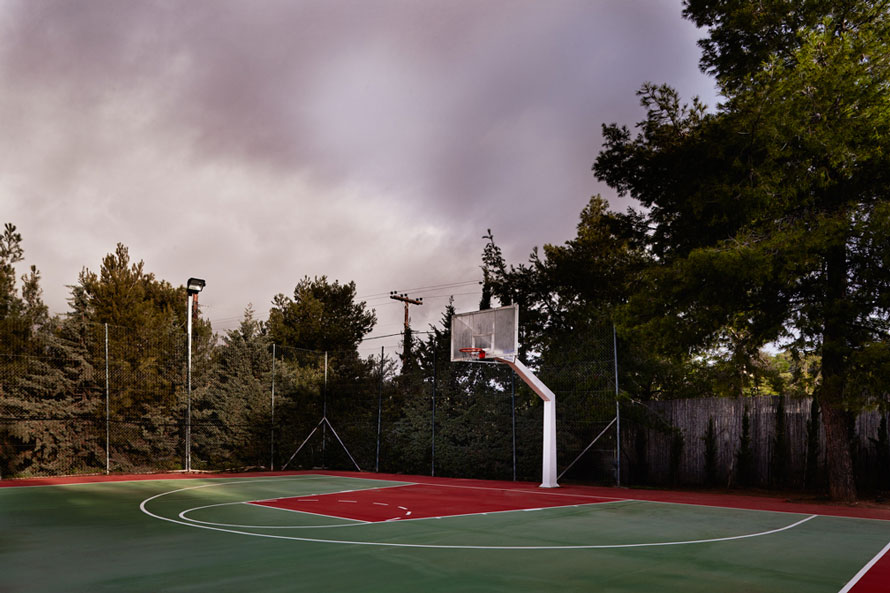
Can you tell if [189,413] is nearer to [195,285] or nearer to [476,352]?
[195,285]

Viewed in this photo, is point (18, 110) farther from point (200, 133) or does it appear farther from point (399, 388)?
point (399, 388)

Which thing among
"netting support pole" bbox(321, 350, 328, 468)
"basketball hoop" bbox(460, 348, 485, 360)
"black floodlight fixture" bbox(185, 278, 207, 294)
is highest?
"black floodlight fixture" bbox(185, 278, 207, 294)

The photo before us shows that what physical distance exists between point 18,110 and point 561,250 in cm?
1428

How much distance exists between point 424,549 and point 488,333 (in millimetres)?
8544

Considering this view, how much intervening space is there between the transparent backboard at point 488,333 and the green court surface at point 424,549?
4.19 metres

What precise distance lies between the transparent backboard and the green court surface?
4185 millimetres

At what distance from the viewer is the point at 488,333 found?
580 inches

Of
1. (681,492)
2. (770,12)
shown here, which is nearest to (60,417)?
(681,492)

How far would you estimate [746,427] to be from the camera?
1383 cm

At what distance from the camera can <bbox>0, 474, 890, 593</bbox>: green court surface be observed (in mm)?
4984

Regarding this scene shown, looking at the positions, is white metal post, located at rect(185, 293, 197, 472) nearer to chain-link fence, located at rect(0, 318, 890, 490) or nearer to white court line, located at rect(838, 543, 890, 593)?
chain-link fence, located at rect(0, 318, 890, 490)

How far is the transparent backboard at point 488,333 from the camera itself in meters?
14.2

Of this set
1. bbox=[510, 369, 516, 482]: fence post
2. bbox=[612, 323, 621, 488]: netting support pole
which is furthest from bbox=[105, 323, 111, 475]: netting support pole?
bbox=[612, 323, 621, 488]: netting support pole

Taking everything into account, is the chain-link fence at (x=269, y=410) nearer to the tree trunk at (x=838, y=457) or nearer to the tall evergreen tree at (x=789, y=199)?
the tall evergreen tree at (x=789, y=199)
